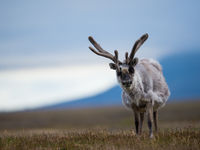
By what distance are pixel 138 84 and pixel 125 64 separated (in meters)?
0.72

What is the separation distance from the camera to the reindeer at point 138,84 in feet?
36.3

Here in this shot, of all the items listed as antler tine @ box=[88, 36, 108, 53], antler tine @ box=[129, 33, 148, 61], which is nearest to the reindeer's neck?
antler tine @ box=[129, 33, 148, 61]

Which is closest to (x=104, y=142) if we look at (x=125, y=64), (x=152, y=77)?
(x=125, y=64)

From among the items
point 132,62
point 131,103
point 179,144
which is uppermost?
point 132,62

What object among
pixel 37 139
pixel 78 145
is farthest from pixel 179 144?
pixel 37 139

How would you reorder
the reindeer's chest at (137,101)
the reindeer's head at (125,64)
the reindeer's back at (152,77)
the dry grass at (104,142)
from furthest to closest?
the reindeer's back at (152,77), the reindeer's chest at (137,101), the reindeer's head at (125,64), the dry grass at (104,142)

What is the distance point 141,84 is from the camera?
1164 centimetres

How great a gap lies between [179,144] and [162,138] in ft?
3.98

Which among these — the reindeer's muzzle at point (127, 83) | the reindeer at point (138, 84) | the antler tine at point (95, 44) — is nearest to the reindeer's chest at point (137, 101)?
the reindeer at point (138, 84)

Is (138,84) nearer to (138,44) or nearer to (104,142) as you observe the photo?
(138,44)

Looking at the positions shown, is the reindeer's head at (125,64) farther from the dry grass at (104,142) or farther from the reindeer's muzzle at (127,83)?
the dry grass at (104,142)

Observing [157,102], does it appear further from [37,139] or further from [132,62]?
[37,139]

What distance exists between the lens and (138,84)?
37.7ft

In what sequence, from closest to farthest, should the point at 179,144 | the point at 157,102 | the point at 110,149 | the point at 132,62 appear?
1. the point at 110,149
2. the point at 179,144
3. the point at 132,62
4. the point at 157,102
